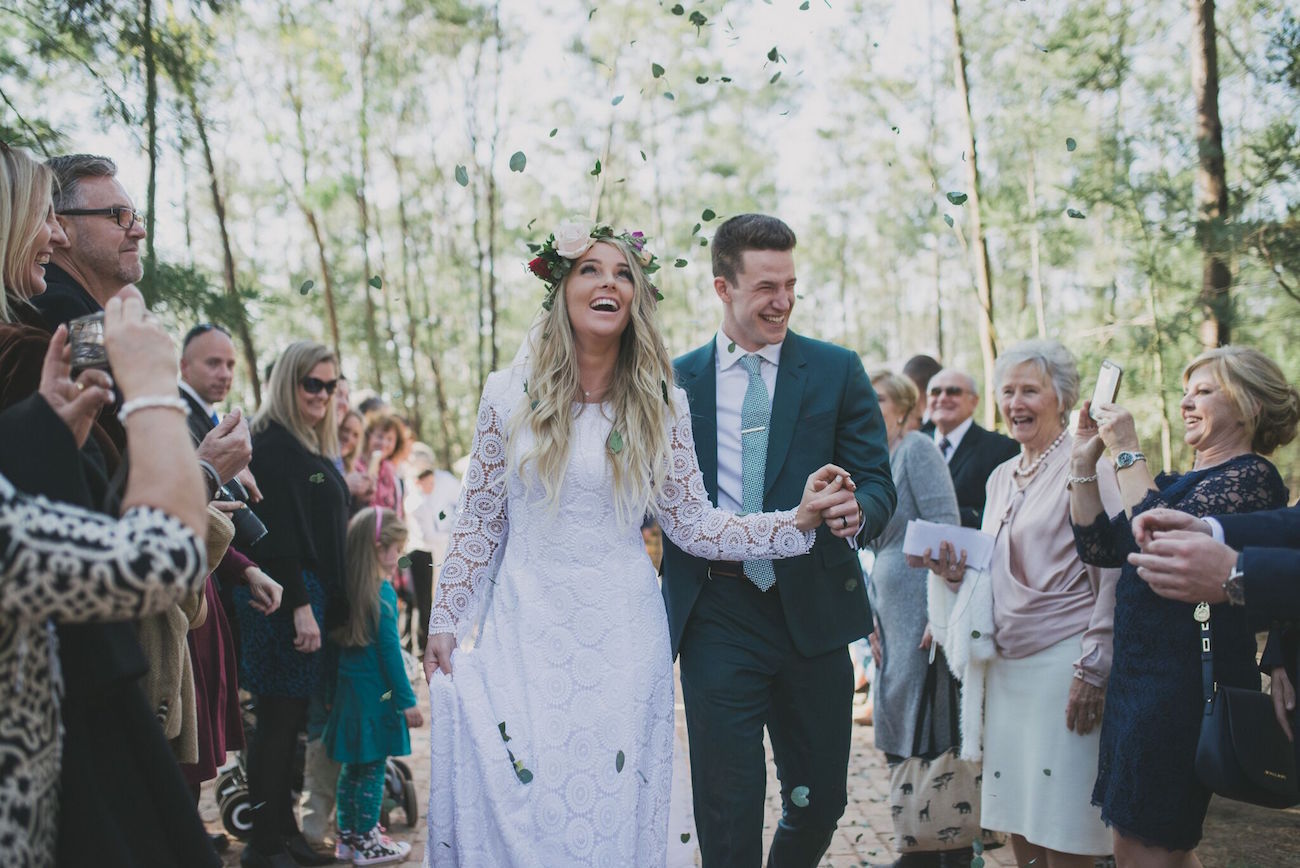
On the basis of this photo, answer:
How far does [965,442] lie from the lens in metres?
6.61

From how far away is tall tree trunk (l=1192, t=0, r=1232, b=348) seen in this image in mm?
7562

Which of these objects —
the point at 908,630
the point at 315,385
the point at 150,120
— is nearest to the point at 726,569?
the point at 908,630

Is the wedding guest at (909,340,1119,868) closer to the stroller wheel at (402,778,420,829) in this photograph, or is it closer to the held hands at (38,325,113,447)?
the stroller wheel at (402,778,420,829)

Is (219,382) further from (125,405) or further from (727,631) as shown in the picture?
(125,405)

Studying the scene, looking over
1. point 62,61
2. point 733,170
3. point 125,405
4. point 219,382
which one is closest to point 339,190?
point 733,170

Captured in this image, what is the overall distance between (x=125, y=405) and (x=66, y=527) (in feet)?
0.91

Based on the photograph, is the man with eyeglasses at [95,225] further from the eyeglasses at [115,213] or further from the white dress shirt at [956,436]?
the white dress shirt at [956,436]

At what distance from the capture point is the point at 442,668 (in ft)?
11.2

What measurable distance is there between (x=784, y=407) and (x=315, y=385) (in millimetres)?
2519

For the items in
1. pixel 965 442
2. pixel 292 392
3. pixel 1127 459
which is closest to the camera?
pixel 1127 459

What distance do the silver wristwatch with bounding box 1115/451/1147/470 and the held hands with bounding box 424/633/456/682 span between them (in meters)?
2.40

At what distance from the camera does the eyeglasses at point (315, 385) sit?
5.28 metres

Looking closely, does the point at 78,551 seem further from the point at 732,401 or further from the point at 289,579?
the point at 289,579

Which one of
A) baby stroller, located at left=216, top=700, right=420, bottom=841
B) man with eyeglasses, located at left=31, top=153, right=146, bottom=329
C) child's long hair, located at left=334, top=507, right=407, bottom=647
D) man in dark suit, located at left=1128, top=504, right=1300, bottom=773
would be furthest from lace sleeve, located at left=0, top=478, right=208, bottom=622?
baby stroller, located at left=216, top=700, right=420, bottom=841
